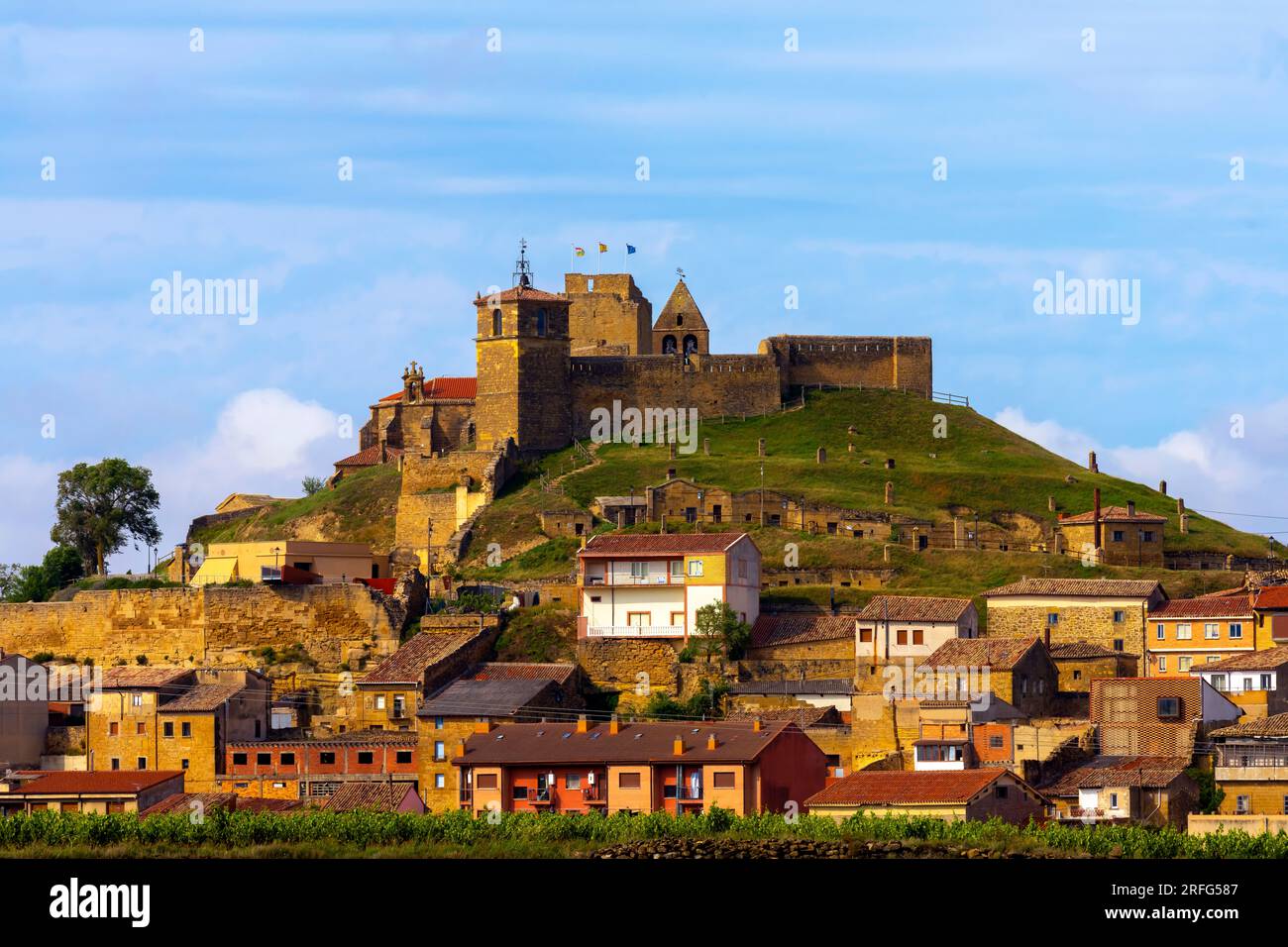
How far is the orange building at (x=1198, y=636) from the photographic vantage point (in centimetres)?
7931

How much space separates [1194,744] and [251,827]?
2592 centimetres

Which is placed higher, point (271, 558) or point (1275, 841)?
point (271, 558)

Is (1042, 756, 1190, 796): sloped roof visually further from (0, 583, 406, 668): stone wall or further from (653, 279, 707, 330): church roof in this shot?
(653, 279, 707, 330): church roof

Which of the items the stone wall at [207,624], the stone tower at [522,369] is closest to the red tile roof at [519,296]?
the stone tower at [522,369]

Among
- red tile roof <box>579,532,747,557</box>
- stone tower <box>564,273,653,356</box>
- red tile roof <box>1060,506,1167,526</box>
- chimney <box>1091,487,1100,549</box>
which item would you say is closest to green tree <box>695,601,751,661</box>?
red tile roof <box>579,532,747,557</box>

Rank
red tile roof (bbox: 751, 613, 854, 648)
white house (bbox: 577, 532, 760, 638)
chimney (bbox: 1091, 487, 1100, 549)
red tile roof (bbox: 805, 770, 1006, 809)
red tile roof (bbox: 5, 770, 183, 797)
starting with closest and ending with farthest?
red tile roof (bbox: 805, 770, 1006, 809), red tile roof (bbox: 5, 770, 183, 797), red tile roof (bbox: 751, 613, 854, 648), white house (bbox: 577, 532, 760, 638), chimney (bbox: 1091, 487, 1100, 549)

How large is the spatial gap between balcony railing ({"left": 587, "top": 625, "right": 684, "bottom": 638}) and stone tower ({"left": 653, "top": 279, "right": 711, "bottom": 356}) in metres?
34.0

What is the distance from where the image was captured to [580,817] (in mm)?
62000

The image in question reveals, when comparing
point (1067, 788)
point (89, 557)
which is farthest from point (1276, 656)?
point (89, 557)

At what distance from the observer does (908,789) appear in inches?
2511

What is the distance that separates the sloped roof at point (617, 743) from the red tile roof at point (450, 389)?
37.3 meters

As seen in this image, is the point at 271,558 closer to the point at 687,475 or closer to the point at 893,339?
the point at 687,475

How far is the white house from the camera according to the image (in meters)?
82.3

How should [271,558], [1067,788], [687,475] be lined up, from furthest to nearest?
[687,475]
[271,558]
[1067,788]
